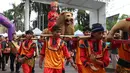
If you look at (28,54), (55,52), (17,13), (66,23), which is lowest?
(28,54)

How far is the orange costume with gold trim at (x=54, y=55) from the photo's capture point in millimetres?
7800

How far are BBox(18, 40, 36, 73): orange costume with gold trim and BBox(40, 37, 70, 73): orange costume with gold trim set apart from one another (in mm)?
1433

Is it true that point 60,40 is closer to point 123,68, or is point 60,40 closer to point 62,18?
point 62,18

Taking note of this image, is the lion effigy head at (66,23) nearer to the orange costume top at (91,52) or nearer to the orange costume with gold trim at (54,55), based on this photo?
the orange costume with gold trim at (54,55)

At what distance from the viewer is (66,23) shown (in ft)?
26.3

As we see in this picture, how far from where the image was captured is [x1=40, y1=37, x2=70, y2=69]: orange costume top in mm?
7859

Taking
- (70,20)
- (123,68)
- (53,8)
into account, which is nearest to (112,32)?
(123,68)

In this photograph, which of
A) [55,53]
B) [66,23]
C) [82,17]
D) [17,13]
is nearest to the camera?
[55,53]

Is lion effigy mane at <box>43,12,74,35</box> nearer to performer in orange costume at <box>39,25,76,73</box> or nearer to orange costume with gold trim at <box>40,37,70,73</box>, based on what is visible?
performer in orange costume at <box>39,25,76,73</box>

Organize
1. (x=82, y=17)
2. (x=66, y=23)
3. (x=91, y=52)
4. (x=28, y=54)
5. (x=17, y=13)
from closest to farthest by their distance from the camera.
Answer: (x=91, y=52), (x=66, y=23), (x=28, y=54), (x=82, y=17), (x=17, y=13)

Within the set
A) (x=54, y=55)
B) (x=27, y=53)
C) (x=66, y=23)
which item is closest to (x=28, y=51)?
(x=27, y=53)

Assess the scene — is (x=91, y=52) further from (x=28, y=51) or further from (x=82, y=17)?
(x=82, y=17)

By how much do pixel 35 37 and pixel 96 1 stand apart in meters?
16.6

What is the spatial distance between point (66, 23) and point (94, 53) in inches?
72.4
